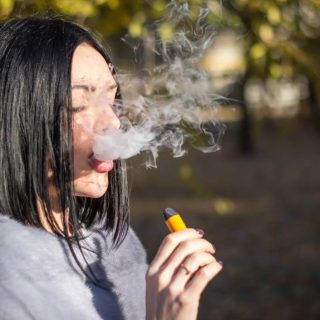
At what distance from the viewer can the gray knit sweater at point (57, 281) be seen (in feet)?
4.18

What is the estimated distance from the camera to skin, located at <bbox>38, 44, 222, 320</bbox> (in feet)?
4.03

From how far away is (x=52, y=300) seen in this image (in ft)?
4.31

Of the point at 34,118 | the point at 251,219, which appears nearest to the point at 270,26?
the point at 34,118

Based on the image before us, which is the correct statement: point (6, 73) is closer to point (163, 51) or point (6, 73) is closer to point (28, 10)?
point (163, 51)

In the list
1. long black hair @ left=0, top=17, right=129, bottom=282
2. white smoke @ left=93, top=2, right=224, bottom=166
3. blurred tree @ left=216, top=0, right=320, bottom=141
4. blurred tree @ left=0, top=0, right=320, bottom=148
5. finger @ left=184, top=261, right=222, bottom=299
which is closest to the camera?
finger @ left=184, top=261, right=222, bottom=299

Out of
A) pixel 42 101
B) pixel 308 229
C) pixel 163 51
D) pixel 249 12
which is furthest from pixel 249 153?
pixel 42 101

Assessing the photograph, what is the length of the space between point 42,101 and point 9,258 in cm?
30

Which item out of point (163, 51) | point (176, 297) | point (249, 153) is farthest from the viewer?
point (249, 153)

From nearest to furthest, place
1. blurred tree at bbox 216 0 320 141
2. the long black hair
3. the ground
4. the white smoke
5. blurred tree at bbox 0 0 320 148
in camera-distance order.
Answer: the long black hair
the white smoke
blurred tree at bbox 0 0 320 148
blurred tree at bbox 216 0 320 141
the ground

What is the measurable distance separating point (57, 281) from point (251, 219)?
794 cm

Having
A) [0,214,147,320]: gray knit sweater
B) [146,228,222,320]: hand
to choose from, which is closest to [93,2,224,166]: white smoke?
[0,214,147,320]: gray knit sweater

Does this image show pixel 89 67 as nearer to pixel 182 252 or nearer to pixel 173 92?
pixel 182 252

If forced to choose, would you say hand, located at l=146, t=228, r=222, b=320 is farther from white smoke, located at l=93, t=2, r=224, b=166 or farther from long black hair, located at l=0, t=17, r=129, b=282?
white smoke, located at l=93, t=2, r=224, b=166

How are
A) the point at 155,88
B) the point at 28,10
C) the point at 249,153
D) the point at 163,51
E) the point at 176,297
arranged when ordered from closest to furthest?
the point at 176,297 → the point at 163,51 → the point at 155,88 → the point at 28,10 → the point at 249,153
